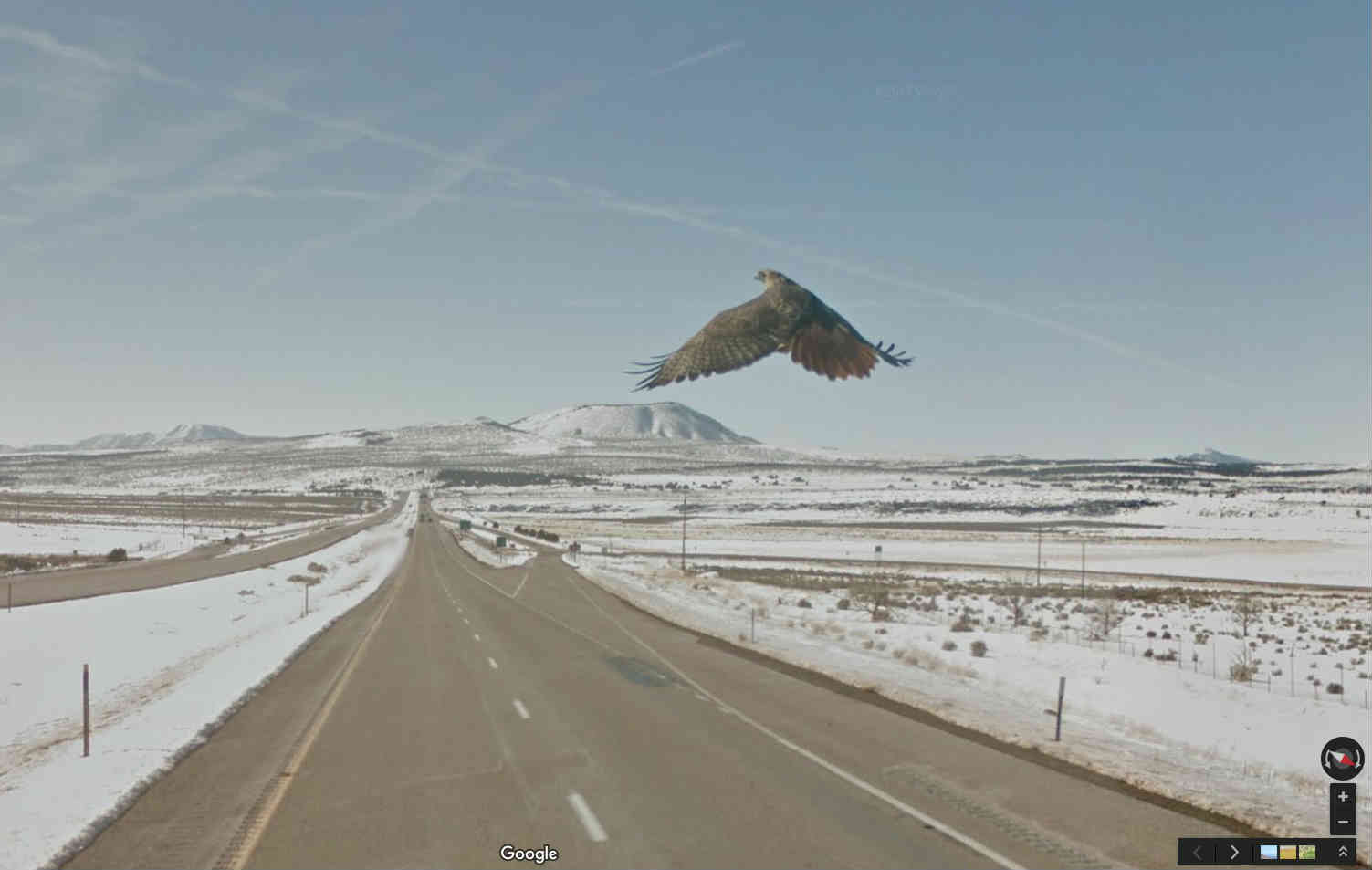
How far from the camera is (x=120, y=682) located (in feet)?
70.4

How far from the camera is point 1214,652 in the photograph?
3003 centimetres

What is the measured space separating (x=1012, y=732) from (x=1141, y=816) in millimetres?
5003

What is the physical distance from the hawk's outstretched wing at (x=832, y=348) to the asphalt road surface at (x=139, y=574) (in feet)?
113

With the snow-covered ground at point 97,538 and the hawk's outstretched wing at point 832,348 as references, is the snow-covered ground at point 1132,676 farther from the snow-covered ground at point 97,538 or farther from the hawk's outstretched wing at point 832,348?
the snow-covered ground at point 97,538

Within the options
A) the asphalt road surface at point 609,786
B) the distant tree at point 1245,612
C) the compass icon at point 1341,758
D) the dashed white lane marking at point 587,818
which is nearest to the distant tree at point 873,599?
the distant tree at point 1245,612

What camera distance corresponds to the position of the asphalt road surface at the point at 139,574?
38.6m

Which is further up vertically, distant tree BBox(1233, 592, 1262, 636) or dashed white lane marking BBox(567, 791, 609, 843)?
dashed white lane marking BBox(567, 791, 609, 843)

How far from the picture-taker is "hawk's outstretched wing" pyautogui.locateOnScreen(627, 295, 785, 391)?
19.5ft

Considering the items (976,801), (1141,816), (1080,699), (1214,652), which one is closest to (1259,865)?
(1141,816)

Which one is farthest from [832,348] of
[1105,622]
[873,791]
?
[1105,622]

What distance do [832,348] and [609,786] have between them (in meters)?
7.50

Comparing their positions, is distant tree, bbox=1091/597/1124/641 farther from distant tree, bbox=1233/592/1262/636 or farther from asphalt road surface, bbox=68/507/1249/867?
asphalt road surface, bbox=68/507/1249/867

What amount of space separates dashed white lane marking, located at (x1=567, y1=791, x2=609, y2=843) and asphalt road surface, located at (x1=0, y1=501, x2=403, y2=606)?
95.3 ft

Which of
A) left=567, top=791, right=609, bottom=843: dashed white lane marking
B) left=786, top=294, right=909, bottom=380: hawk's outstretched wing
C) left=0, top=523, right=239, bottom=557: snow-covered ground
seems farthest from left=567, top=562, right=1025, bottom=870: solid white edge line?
left=0, top=523, right=239, bottom=557: snow-covered ground
